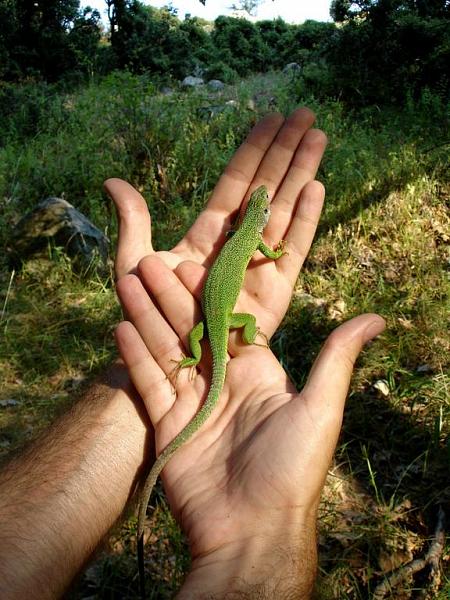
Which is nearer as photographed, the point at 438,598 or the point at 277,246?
the point at 438,598

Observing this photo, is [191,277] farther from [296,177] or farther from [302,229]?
[296,177]

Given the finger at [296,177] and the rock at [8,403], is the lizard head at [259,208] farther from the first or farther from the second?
the rock at [8,403]

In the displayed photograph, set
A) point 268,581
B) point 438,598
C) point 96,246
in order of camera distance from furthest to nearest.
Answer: point 96,246 < point 438,598 < point 268,581

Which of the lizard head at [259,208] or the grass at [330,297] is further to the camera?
the lizard head at [259,208]

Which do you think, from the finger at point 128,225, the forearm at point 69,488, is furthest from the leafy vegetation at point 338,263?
the finger at point 128,225

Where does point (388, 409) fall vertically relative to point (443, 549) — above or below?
above

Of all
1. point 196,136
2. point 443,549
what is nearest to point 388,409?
point 443,549

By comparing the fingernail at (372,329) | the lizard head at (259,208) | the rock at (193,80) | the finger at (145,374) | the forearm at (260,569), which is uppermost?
the rock at (193,80)

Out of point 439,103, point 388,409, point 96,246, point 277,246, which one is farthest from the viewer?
point 439,103

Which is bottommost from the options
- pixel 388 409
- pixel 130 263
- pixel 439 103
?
pixel 388 409

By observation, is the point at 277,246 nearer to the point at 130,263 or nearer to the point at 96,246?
the point at 130,263
